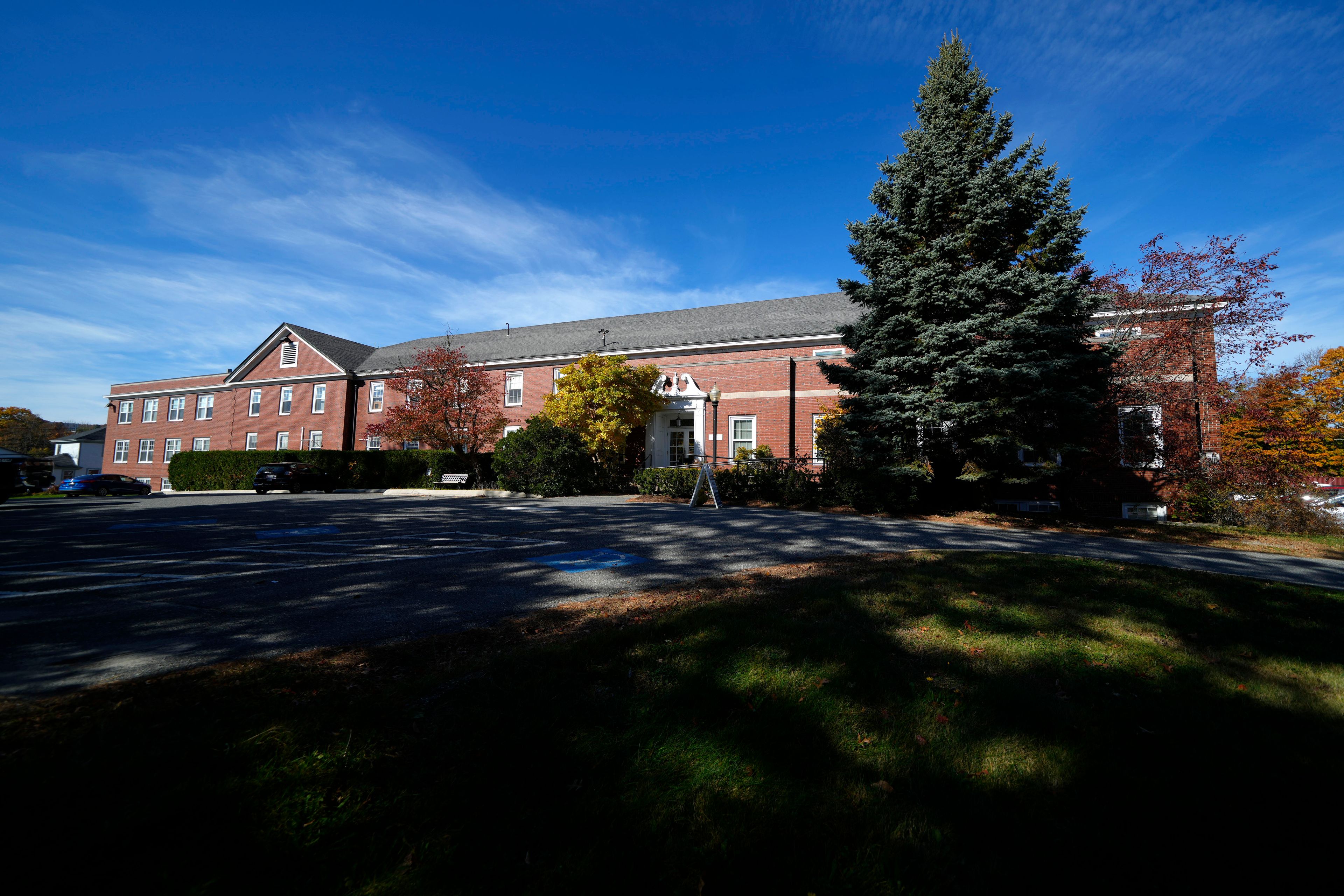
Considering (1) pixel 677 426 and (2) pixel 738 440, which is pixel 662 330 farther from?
(2) pixel 738 440

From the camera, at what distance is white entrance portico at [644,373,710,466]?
25375mm

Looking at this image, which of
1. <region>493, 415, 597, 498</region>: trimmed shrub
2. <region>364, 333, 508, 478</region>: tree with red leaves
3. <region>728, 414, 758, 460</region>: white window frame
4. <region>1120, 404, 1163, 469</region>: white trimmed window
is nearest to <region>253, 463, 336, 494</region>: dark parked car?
<region>364, 333, 508, 478</region>: tree with red leaves

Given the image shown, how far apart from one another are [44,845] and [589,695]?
6.26 feet

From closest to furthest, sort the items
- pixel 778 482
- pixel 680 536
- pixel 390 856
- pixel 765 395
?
pixel 390 856 < pixel 680 536 < pixel 778 482 < pixel 765 395

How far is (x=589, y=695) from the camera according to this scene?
2.87 metres

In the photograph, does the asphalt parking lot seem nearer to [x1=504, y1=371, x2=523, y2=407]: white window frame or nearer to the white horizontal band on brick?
the white horizontal band on brick

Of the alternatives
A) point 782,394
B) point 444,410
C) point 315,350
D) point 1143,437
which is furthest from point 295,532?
point 315,350

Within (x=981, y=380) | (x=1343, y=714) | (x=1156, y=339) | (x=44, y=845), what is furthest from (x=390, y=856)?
(x=1156, y=339)

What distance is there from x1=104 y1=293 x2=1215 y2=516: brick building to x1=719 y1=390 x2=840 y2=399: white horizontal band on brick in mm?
54

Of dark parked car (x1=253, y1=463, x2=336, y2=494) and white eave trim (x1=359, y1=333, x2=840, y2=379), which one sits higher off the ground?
white eave trim (x1=359, y1=333, x2=840, y2=379)

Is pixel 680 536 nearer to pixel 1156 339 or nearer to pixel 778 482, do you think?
pixel 778 482

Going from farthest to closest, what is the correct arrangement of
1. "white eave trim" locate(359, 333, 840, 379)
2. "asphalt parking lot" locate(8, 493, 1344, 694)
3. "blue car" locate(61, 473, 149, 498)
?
"blue car" locate(61, 473, 149, 498) < "white eave trim" locate(359, 333, 840, 379) < "asphalt parking lot" locate(8, 493, 1344, 694)

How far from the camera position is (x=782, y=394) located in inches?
980

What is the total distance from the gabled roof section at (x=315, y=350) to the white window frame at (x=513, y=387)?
11908mm
